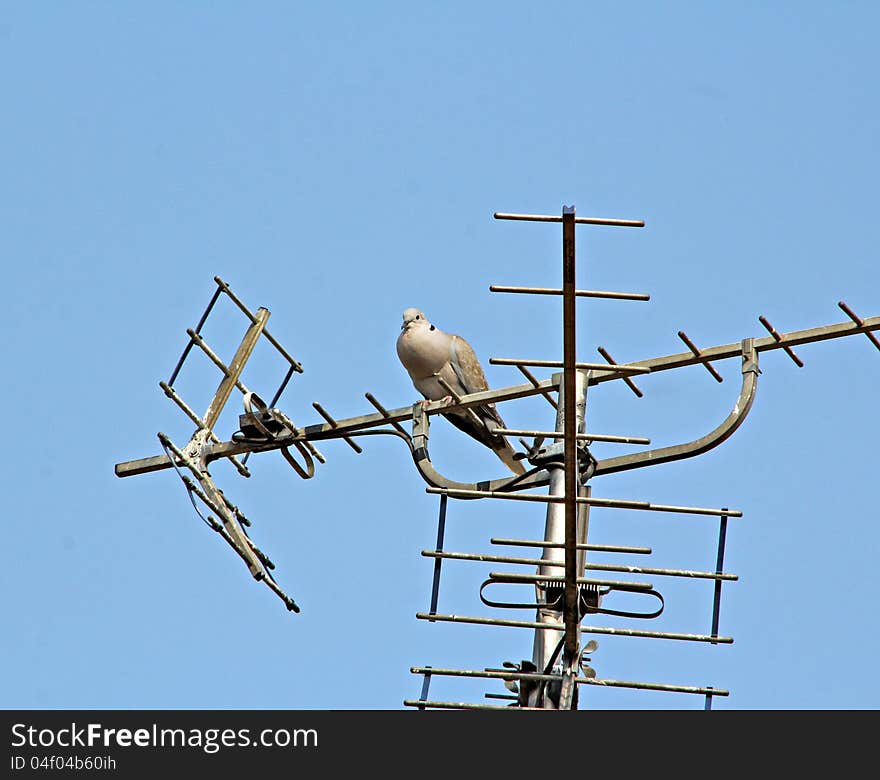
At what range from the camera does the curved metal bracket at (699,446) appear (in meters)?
9.06

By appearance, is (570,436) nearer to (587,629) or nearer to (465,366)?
(587,629)

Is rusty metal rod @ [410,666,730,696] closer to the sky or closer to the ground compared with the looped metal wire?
closer to the ground

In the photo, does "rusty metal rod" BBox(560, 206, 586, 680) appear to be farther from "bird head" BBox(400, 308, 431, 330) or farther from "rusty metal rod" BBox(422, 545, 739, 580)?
"bird head" BBox(400, 308, 431, 330)

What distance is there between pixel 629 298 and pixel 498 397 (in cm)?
278

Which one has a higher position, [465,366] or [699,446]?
[465,366]

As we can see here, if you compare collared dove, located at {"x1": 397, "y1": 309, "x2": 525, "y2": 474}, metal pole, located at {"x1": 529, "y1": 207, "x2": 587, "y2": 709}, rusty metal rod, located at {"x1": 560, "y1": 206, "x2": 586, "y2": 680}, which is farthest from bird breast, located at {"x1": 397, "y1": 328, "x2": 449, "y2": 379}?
rusty metal rod, located at {"x1": 560, "y1": 206, "x2": 586, "y2": 680}

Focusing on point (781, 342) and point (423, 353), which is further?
point (423, 353)

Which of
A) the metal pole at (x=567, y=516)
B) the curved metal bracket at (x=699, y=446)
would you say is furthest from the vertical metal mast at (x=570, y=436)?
the curved metal bracket at (x=699, y=446)

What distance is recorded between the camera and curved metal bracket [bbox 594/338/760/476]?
9.06 meters

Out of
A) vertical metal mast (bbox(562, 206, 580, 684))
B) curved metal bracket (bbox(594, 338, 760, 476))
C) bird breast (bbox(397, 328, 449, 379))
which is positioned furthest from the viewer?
bird breast (bbox(397, 328, 449, 379))

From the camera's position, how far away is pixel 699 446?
29.8 ft

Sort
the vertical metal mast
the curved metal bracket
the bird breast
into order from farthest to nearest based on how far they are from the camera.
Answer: the bird breast → the curved metal bracket → the vertical metal mast

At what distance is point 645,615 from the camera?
8.34m

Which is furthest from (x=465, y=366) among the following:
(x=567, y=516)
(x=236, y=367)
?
(x=567, y=516)
